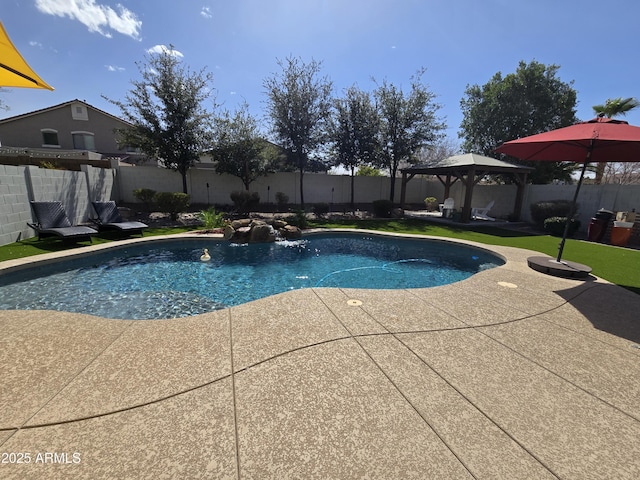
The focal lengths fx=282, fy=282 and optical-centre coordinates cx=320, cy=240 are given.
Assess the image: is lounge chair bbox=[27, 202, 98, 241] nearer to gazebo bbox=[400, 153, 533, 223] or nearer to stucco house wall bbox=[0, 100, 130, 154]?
gazebo bbox=[400, 153, 533, 223]

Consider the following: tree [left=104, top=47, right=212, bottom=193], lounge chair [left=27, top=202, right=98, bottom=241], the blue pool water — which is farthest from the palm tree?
lounge chair [left=27, top=202, right=98, bottom=241]

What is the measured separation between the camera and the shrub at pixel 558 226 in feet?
37.7

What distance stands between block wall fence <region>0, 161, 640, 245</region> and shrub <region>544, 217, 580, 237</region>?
1283mm

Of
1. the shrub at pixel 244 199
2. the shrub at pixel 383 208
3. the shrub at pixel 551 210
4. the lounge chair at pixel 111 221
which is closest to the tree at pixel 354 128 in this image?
the shrub at pixel 383 208

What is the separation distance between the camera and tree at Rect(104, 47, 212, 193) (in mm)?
13430

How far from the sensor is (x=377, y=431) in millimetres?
1937

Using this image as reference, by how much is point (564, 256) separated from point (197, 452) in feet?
32.6

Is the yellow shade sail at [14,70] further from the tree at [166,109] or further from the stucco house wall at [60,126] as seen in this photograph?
the stucco house wall at [60,126]

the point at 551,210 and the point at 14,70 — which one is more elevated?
the point at 14,70

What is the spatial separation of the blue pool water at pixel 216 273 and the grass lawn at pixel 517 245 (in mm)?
1378

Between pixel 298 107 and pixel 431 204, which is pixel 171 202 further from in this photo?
pixel 431 204

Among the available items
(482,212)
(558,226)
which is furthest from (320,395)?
(482,212)

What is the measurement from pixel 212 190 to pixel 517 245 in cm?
1578

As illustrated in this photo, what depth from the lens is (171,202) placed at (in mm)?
12461
